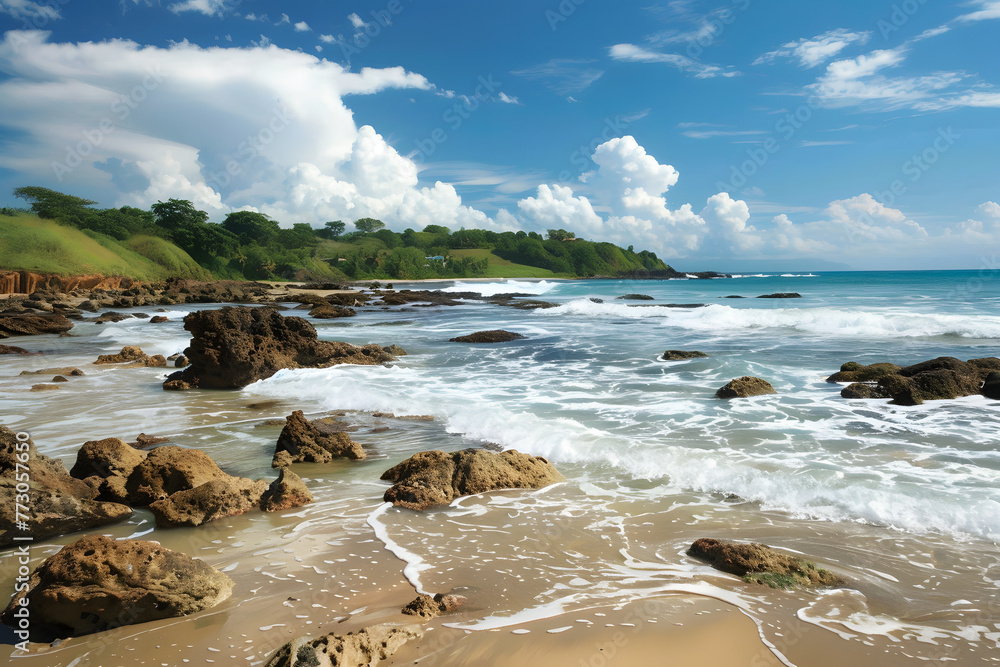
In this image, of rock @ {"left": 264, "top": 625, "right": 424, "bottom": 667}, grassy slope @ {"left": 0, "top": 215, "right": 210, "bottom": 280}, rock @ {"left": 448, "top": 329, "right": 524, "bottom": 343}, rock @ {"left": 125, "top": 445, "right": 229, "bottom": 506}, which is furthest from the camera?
grassy slope @ {"left": 0, "top": 215, "right": 210, "bottom": 280}

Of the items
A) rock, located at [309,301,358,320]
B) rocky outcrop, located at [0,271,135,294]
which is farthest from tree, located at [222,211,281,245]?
rock, located at [309,301,358,320]

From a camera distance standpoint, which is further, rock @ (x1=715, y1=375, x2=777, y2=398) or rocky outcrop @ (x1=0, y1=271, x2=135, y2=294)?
rocky outcrop @ (x1=0, y1=271, x2=135, y2=294)

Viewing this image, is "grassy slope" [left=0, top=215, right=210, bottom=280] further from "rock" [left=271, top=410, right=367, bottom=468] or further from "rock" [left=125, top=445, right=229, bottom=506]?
"rock" [left=125, top=445, right=229, bottom=506]

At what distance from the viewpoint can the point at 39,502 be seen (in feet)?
13.1

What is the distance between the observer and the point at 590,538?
4090 millimetres

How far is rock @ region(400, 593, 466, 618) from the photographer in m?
3.00

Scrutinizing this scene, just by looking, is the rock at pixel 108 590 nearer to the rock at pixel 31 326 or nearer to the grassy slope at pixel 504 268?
the rock at pixel 31 326

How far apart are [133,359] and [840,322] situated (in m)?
20.8

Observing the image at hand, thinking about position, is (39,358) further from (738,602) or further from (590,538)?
(738,602)

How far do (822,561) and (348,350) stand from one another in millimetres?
10169

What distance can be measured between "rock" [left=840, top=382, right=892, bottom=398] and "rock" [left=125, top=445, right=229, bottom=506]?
8776 mm

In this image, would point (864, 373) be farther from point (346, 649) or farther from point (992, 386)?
point (346, 649)

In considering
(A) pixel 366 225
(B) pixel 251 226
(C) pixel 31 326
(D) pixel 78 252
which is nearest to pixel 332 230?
(A) pixel 366 225

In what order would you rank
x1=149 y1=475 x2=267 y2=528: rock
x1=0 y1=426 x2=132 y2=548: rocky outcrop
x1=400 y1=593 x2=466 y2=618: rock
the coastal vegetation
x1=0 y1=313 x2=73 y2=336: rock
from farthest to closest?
1. the coastal vegetation
2. x1=0 y1=313 x2=73 y2=336: rock
3. x1=149 y1=475 x2=267 y2=528: rock
4. x1=0 y1=426 x2=132 y2=548: rocky outcrop
5. x1=400 y1=593 x2=466 y2=618: rock
